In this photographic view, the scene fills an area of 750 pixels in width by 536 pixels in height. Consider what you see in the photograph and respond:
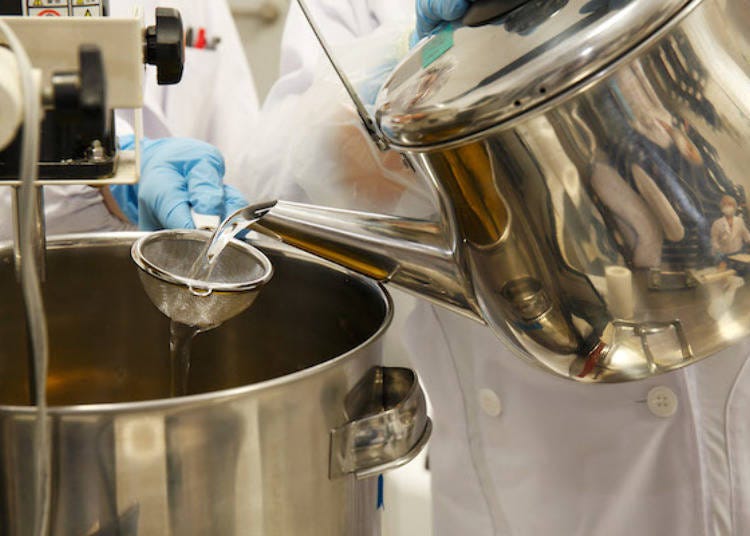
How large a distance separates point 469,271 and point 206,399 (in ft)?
0.49

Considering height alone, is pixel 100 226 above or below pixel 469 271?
above

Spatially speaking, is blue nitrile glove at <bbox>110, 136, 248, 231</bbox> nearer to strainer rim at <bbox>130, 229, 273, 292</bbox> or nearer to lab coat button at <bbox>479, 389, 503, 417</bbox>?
strainer rim at <bbox>130, 229, 273, 292</bbox>

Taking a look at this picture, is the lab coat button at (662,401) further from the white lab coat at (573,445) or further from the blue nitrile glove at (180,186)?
the blue nitrile glove at (180,186)

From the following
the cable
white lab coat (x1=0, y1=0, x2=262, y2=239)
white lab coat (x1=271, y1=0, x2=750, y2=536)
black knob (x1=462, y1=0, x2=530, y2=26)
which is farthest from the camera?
white lab coat (x1=0, y1=0, x2=262, y2=239)

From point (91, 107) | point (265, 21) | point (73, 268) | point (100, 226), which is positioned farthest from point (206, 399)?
point (265, 21)

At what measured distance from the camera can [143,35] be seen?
1.17ft

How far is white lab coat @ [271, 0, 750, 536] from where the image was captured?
0.54 metres

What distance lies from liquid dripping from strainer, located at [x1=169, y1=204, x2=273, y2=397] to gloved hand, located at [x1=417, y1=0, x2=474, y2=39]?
13cm

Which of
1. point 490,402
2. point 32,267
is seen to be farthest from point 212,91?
point 32,267

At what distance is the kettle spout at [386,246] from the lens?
1.38 ft

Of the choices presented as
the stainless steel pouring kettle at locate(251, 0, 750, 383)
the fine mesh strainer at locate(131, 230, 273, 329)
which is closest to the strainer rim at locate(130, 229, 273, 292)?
the fine mesh strainer at locate(131, 230, 273, 329)

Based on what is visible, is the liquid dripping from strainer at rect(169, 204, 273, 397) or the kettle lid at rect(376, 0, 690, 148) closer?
the kettle lid at rect(376, 0, 690, 148)

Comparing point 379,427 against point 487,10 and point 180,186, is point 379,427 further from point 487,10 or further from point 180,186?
point 180,186

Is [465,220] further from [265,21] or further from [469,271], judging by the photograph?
[265,21]
